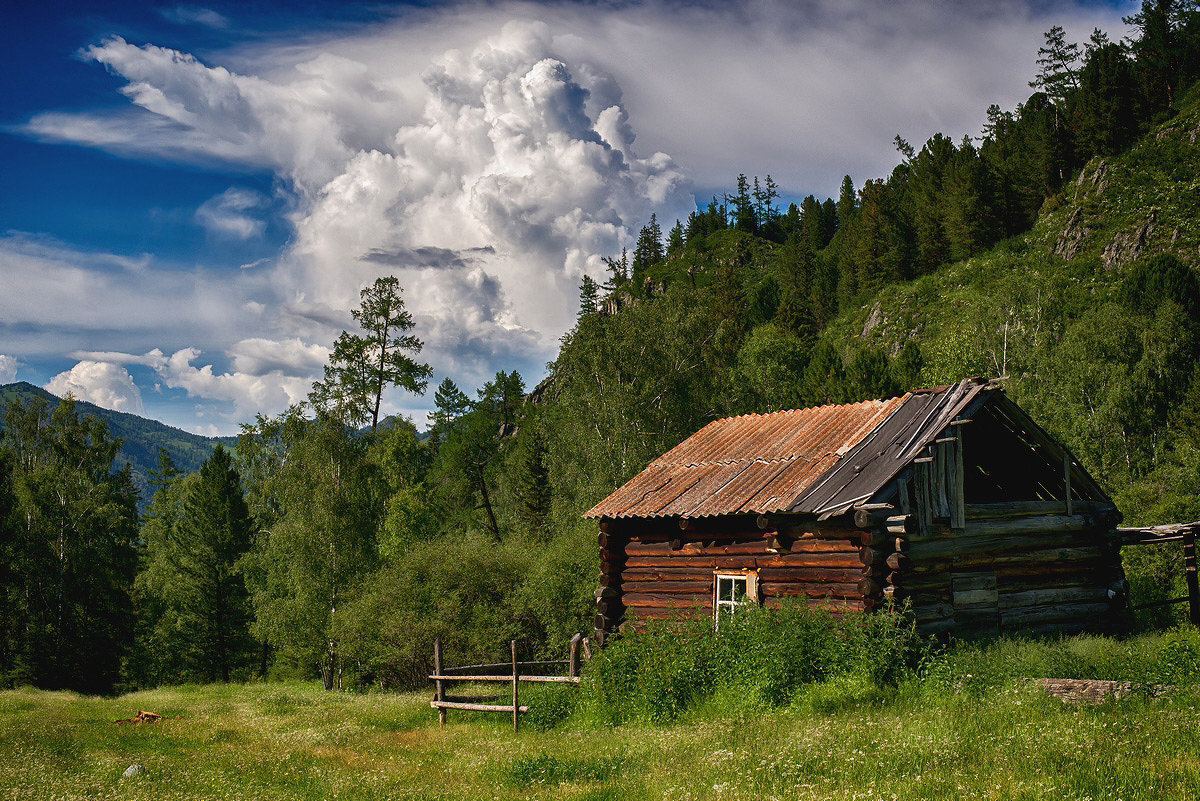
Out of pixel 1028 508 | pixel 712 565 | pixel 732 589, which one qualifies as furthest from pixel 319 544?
pixel 1028 508

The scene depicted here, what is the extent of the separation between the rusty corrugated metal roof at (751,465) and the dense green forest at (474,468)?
30.6ft

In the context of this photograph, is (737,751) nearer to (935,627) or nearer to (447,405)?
(935,627)

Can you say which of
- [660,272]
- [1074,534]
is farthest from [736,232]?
[1074,534]

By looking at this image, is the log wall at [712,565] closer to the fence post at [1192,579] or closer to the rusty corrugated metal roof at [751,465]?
the rusty corrugated metal roof at [751,465]

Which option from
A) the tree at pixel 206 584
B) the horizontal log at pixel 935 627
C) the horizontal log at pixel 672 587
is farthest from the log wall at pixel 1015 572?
the tree at pixel 206 584

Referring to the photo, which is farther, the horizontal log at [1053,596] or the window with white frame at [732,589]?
the window with white frame at [732,589]

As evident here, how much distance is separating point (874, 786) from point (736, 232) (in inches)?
6373

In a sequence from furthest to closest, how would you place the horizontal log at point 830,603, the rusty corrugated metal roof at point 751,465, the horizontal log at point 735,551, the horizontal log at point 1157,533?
A: the horizontal log at point 1157,533
the rusty corrugated metal roof at point 751,465
the horizontal log at point 735,551
the horizontal log at point 830,603

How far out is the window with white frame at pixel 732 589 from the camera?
15.7 metres

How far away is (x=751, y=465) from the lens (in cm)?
1753

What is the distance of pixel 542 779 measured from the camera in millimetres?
9312

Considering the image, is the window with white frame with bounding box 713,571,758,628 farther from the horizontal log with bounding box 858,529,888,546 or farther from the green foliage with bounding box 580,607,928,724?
the horizontal log with bounding box 858,529,888,546

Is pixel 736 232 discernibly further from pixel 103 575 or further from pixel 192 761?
pixel 192 761

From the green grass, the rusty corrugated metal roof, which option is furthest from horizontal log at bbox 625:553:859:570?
the green grass
